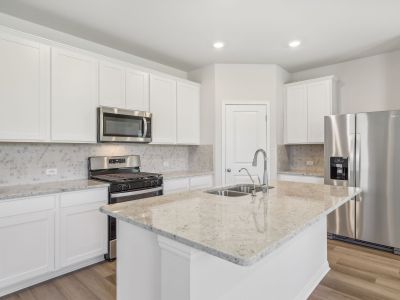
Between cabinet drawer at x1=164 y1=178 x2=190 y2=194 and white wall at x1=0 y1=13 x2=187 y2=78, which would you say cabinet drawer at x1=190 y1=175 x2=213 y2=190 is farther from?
white wall at x1=0 y1=13 x2=187 y2=78

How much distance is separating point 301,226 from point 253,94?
10.6 feet

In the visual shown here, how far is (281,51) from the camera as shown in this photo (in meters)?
3.67

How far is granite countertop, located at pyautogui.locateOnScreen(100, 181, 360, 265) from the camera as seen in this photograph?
102 cm

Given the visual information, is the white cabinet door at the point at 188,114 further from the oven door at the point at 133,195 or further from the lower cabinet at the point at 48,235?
the lower cabinet at the point at 48,235

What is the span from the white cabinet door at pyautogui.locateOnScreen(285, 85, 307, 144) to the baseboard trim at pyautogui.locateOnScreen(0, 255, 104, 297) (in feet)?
10.9

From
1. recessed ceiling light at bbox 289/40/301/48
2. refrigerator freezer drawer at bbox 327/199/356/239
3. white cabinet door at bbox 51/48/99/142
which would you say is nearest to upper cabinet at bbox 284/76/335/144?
recessed ceiling light at bbox 289/40/301/48

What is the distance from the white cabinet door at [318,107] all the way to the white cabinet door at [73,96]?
3.17 m

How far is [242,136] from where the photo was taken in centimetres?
420

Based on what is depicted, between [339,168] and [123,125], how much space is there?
2.93 m

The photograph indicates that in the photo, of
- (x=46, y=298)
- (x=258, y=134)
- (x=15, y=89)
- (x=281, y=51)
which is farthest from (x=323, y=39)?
(x=46, y=298)

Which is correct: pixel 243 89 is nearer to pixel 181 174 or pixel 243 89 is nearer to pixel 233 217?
pixel 181 174

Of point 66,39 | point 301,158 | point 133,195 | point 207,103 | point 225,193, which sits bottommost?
point 133,195

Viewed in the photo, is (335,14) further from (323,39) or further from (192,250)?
(192,250)

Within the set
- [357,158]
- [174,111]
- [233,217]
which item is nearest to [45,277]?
[233,217]
